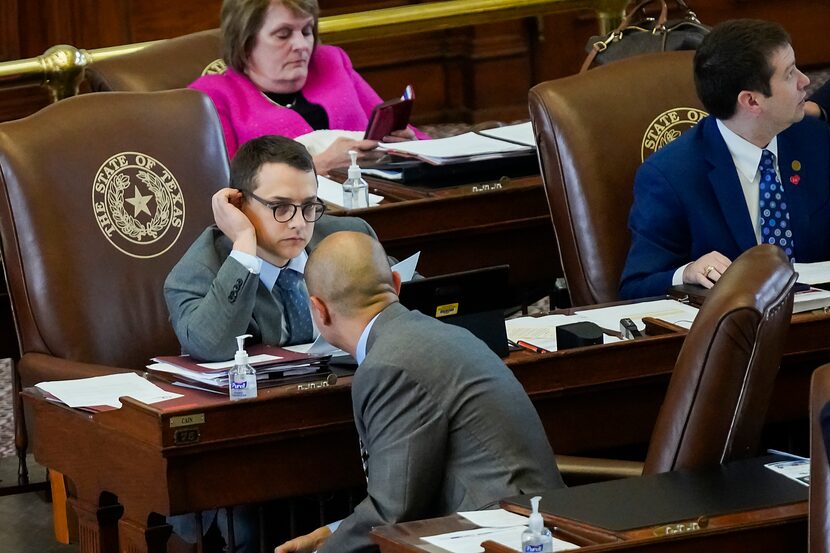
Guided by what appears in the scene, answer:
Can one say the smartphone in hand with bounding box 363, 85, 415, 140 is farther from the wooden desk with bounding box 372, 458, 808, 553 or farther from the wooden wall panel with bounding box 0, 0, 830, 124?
the wooden wall panel with bounding box 0, 0, 830, 124

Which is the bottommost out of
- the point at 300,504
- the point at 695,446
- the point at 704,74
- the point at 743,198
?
the point at 300,504

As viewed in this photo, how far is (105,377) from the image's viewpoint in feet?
11.0

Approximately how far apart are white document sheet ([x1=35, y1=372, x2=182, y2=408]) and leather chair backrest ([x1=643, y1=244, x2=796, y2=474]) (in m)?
0.92

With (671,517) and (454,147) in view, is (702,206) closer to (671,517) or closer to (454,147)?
(454,147)

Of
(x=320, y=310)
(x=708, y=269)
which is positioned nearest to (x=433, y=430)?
(x=320, y=310)

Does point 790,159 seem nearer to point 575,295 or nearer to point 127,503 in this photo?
point 575,295

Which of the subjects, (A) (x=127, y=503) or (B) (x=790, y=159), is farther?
(B) (x=790, y=159)

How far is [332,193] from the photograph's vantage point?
14.4 feet

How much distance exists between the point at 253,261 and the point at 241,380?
47 centimetres

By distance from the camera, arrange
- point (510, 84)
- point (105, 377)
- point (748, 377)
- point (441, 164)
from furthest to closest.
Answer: point (510, 84) → point (441, 164) → point (105, 377) → point (748, 377)

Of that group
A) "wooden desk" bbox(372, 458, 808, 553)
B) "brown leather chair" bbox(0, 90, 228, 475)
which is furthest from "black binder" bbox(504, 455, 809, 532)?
"brown leather chair" bbox(0, 90, 228, 475)

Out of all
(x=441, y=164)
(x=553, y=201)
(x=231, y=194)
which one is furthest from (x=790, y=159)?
(x=231, y=194)

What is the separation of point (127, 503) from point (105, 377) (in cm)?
35

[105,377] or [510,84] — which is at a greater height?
[510,84]
